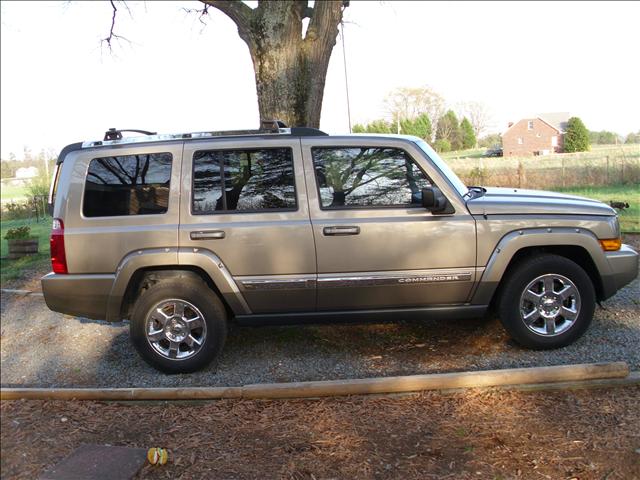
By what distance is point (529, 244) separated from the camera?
13.9 ft

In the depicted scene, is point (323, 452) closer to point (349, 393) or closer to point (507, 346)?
point (349, 393)

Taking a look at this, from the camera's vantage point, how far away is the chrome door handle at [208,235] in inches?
167

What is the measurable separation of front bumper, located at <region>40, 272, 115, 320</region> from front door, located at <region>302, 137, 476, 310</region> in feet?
5.93

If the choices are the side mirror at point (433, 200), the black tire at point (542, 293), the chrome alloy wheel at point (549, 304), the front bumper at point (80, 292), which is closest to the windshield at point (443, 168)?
the side mirror at point (433, 200)

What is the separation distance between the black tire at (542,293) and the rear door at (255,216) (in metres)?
1.62

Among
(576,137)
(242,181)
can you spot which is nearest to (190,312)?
(242,181)

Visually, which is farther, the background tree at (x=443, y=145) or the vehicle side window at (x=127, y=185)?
the background tree at (x=443, y=145)

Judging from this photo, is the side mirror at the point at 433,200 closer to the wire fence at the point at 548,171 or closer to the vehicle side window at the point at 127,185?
the vehicle side window at the point at 127,185

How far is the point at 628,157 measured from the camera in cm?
1145

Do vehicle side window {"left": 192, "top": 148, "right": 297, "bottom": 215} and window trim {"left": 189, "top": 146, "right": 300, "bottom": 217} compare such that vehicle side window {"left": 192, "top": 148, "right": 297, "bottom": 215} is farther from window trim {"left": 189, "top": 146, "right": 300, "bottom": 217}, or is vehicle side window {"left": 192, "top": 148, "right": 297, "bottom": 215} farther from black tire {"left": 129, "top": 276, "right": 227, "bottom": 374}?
black tire {"left": 129, "top": 276, "right": 227, "bottom": 374}

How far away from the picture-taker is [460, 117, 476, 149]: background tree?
1660 centimetres

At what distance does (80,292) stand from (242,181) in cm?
164

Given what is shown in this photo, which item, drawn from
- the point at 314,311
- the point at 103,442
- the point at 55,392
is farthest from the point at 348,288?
the point at 55,392

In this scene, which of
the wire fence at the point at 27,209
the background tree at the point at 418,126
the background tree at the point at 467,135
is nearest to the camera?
the wire fence at the point at 27,209
